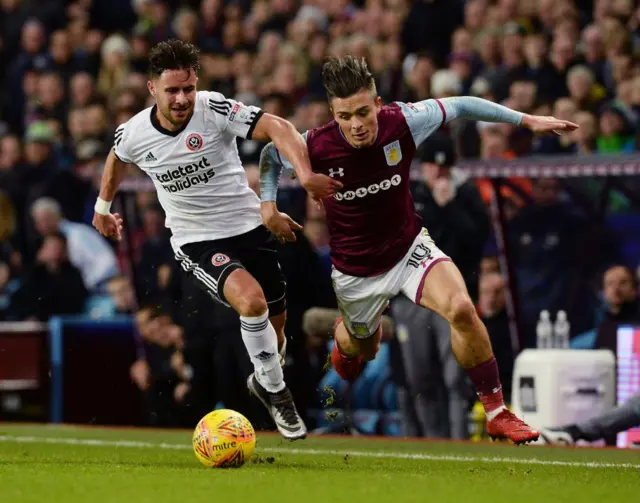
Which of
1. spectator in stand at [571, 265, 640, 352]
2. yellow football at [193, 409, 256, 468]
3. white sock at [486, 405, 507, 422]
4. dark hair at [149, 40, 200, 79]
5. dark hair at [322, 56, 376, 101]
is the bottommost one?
yellow football at [193, 409, 256, 468]

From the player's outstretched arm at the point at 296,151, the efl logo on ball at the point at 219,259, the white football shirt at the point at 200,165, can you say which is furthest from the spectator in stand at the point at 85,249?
the player's outstretched arm at the point at 296,151

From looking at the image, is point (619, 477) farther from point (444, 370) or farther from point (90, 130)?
point (90, 130)

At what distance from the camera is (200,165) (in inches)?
362

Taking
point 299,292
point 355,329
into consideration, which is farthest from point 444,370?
point 355,329

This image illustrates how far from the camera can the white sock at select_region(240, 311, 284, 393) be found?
29.5 feet

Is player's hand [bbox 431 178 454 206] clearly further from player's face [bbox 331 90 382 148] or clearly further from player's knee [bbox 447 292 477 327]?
player's knee [bbox 447 292 477 327]

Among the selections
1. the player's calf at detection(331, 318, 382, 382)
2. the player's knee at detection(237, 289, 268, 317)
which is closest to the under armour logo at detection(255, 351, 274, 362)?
the player's knee at detection(237, 289, 268, 317)

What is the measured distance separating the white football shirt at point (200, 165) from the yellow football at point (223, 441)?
1.58 meters

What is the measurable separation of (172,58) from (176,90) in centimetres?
21

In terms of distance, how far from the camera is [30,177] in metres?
16.5

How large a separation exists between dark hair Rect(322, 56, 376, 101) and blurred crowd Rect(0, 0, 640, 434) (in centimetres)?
297

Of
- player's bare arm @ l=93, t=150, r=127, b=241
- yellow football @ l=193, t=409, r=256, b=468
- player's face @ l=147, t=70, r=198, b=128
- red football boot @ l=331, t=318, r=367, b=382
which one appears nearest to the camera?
yellow football @ l=193, t=409, r=256, b=468

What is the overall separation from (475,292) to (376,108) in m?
3.56

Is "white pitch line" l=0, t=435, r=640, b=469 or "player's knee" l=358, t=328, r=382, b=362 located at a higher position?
"player's knee" l=358, t=328, r=382, b=362
